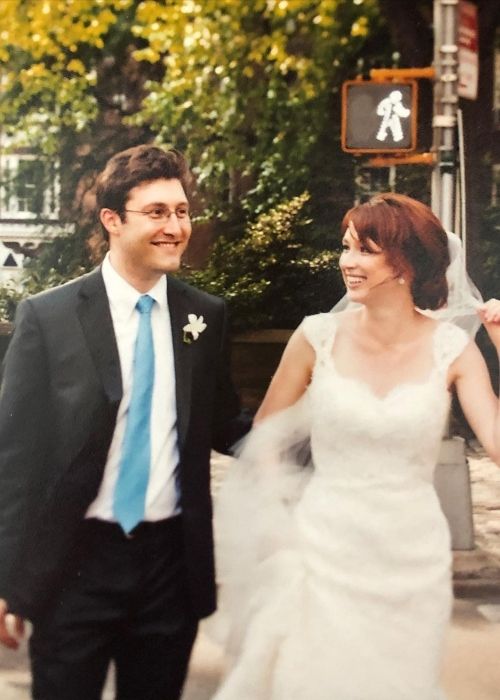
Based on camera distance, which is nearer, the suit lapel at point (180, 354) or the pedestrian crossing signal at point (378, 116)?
the suit lapel at point (180, 354)

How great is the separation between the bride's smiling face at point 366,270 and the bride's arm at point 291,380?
170 mm

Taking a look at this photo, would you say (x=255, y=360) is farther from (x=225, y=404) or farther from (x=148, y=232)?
(x=148, y=232)

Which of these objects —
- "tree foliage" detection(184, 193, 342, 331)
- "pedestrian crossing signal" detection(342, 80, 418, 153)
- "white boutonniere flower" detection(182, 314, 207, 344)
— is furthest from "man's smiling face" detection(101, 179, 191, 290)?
"pedestrian crossing signal" detection(342, 80, 418, 153)

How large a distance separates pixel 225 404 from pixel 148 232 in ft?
1.33

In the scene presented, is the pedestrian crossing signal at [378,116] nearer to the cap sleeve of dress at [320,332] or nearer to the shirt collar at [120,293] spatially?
the cap sleeve of dress at [320,332]

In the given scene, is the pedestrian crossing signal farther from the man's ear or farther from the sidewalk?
the man's ear

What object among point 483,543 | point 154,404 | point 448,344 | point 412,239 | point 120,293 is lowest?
point 483,543

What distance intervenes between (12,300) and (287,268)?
84cm

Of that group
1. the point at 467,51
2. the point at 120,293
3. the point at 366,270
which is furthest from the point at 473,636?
the point at 120,293

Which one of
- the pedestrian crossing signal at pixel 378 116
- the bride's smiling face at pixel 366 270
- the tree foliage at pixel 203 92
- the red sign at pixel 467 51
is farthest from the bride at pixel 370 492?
the red sign at pixel 467 51

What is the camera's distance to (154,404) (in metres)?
2.05

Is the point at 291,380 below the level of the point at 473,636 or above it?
above

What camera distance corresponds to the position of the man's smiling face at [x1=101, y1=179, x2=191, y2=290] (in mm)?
2098

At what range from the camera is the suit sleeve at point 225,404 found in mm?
2188
